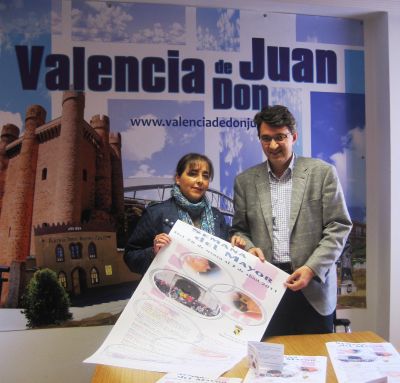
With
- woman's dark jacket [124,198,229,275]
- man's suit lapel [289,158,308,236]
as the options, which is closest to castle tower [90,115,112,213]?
woman's dark jacket [124,198,229,275]

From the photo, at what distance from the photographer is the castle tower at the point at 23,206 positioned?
2451mm

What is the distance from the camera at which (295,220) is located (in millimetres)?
1756

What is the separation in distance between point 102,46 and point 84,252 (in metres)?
1.31

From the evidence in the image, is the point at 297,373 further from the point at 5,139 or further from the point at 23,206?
the point at 5,139

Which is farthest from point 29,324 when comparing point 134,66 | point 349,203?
point 349,203

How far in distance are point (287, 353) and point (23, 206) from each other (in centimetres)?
184

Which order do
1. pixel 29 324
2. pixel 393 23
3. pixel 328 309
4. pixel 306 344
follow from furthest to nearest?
pixel 393 23, pixel 29 324, pixel 328 309, pixel 306 344

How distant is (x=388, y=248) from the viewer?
2711 mm

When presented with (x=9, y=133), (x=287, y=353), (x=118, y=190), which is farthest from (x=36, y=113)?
(x=287, y=353)

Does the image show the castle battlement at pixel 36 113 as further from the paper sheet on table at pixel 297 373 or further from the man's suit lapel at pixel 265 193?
the paper sheet on table at pixel 297 373

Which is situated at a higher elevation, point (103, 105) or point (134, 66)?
point (134, 66)

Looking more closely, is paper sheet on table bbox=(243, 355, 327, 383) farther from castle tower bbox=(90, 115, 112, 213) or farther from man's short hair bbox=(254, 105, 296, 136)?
castle tower bbox=(90, 115, 112, 213)

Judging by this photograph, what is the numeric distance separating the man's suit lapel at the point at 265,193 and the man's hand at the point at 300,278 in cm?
25

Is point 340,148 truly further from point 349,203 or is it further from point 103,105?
point 103,105
